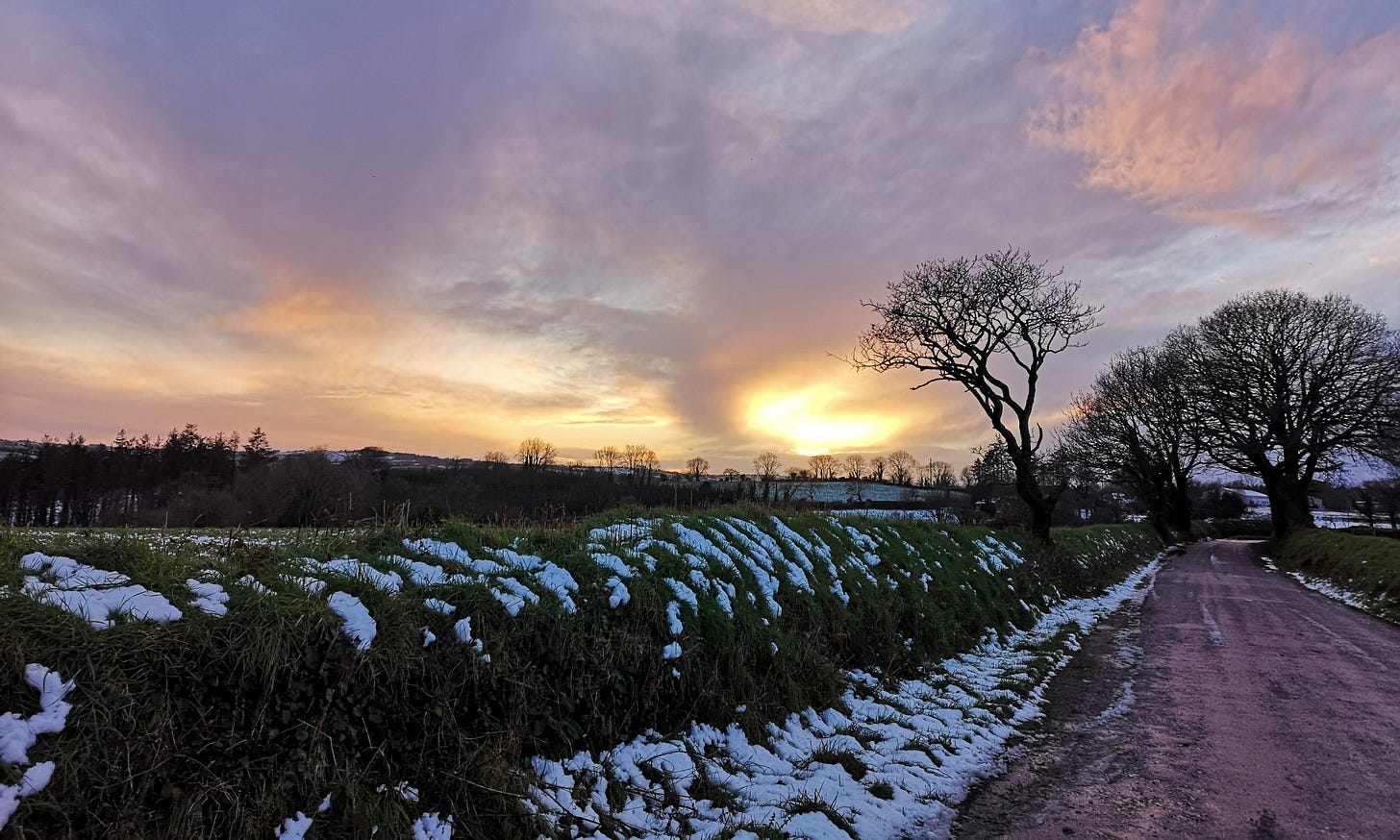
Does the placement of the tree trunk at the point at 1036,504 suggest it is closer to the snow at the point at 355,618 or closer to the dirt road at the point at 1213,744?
the dirt road at the point at 1213,744

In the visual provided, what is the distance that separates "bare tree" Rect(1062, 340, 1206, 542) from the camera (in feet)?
126

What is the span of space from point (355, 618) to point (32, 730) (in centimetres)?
143

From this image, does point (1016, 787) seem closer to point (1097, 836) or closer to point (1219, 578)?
point (1097, 836)

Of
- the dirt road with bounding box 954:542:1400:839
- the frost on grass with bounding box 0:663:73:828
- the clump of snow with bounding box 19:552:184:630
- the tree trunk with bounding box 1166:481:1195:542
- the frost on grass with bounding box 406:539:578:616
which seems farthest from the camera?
the tree trunk with bounding box 1166:481:1195:542

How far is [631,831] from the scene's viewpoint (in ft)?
13.6

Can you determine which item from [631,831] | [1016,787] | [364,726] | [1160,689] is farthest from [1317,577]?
[364,726]

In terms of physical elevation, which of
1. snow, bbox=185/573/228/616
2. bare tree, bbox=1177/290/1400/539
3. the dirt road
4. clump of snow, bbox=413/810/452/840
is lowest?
the dirt road

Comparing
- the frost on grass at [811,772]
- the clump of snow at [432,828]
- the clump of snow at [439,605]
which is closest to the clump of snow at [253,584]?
the clump of snow at [439,605]

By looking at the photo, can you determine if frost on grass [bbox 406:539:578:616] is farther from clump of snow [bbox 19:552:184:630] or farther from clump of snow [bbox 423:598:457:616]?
clump of snow [bbox 19:552:184:630]

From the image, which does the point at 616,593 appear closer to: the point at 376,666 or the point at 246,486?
the point at 376,666

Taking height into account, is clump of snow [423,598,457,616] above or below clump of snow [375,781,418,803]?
above

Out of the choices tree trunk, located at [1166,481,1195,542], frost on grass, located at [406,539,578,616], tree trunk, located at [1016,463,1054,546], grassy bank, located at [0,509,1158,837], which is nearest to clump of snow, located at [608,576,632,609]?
grassy bank, located at [0,509,1158,837]

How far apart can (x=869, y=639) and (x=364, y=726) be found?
6474 mm

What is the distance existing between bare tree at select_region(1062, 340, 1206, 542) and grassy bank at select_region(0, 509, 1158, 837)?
41685mm
